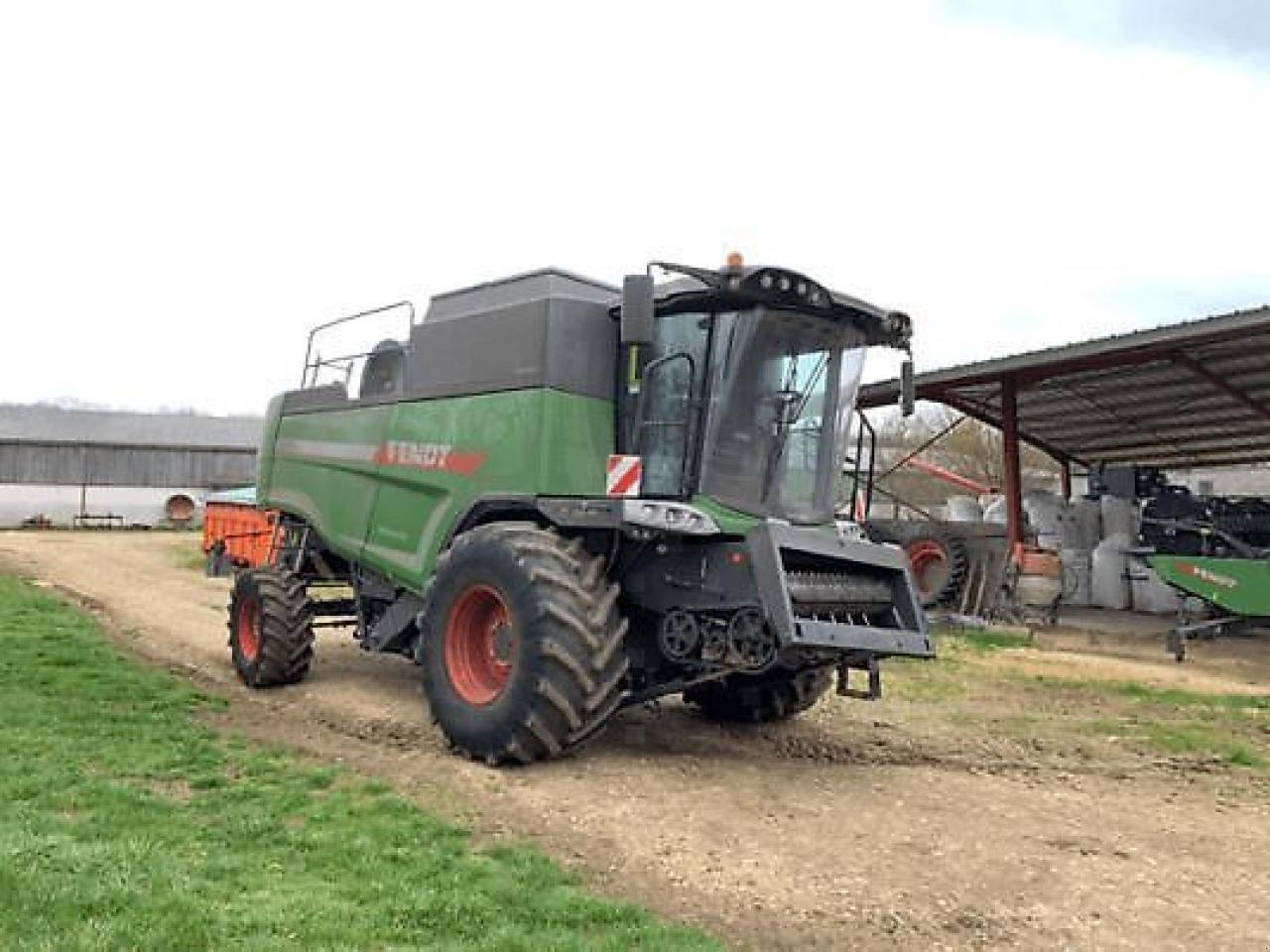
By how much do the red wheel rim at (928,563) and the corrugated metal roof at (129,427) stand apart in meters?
36.6

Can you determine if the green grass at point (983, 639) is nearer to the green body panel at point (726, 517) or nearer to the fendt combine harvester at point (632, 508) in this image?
the fendt combine harvester at point (632, 508)

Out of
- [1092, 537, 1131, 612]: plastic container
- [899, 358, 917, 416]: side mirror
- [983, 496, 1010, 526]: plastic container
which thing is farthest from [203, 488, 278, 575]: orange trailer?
[1092, 537, 1131, 612]: plastic container

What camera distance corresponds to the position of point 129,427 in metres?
53.1

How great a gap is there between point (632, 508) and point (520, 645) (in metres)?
1.07

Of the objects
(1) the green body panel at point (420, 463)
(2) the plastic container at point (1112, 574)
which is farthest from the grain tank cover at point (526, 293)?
(2) the plastic container at point (1112, 574)

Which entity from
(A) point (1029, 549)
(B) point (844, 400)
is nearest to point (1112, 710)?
(B) point (844, 400)

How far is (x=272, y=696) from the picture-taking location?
9211 mm

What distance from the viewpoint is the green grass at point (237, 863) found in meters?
4.05

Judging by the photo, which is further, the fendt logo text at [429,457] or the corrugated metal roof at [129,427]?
the corrugated metal roof at [129,427]

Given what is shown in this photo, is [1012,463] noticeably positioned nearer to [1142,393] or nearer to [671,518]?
[1142,393]

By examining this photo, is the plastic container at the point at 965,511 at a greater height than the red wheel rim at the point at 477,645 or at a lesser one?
greater

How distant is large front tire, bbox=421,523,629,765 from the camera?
255 inches

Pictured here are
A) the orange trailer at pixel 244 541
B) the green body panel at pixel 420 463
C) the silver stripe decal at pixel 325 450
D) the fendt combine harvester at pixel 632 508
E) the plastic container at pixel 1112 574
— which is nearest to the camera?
the fendt combine harvester at pixel 632 508

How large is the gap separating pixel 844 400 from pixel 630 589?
2.03 meters
